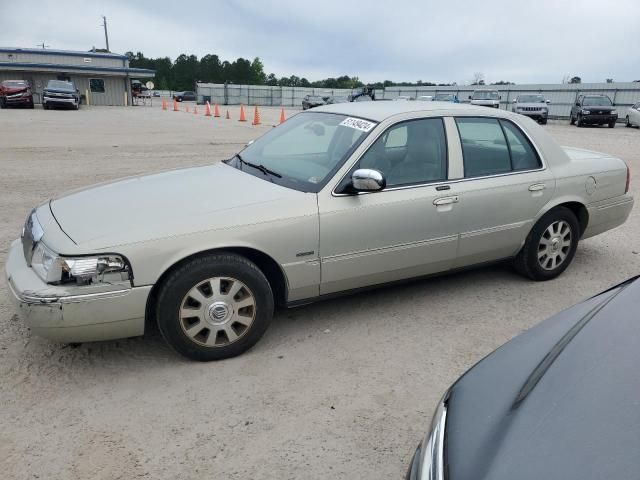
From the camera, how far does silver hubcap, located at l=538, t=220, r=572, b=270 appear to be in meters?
4.54

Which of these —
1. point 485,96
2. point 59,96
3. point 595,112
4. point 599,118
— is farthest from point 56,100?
point 599,118

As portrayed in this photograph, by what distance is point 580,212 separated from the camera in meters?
4.73

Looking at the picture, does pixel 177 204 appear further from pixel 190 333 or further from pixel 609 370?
pixel 609 370

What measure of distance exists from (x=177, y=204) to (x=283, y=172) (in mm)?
841

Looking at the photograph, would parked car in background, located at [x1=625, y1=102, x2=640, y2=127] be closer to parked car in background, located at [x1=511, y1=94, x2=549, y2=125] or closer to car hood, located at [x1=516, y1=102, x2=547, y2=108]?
parked car in background, located at [x1=511, y1=94, x2=549, y2=125]

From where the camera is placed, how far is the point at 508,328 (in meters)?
3.82

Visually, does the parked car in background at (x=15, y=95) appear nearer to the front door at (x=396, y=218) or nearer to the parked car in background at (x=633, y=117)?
the parked car in background at (x=633, y=117)

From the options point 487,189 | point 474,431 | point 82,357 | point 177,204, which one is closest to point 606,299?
point 474,431

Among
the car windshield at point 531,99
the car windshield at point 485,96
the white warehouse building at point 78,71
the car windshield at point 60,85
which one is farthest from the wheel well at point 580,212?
the white warehouse building at point 78,71

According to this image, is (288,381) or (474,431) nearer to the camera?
(474,431)

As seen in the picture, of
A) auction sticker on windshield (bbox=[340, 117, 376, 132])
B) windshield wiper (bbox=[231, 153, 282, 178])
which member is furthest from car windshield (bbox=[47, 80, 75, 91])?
auction sticker on windshield (bbox=[340, 117, 376, 132])

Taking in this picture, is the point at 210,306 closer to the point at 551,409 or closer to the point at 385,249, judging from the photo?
the point at 385,249

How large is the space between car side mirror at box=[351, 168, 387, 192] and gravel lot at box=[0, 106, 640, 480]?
1.03 meters

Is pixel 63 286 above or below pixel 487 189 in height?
below
